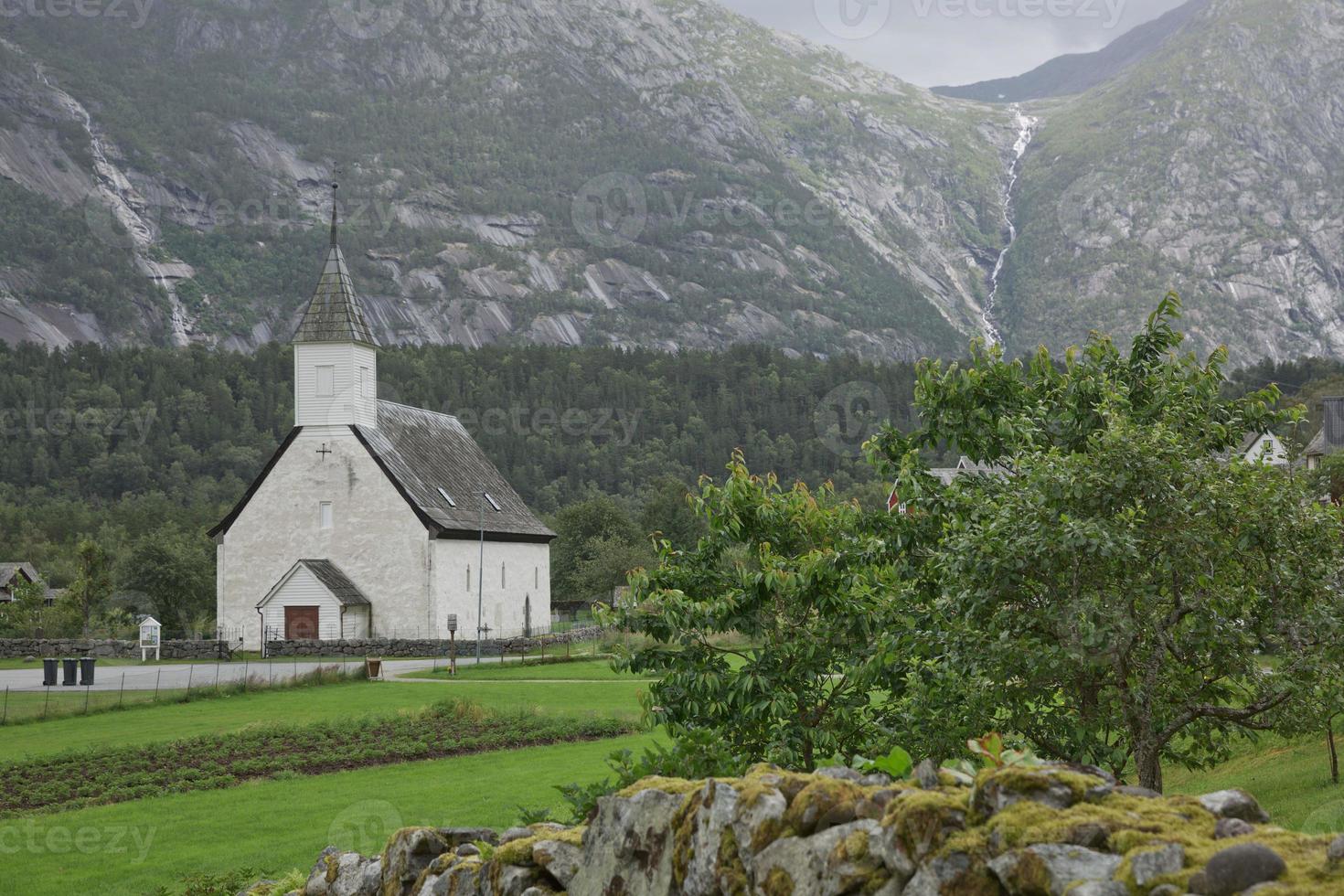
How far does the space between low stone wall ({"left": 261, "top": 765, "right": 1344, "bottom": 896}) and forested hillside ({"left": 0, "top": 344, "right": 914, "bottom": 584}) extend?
129296mm

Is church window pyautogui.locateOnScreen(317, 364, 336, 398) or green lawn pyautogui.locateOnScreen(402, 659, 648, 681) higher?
church window pyautogui.locateOnScreen(317, 364, 336, 398)

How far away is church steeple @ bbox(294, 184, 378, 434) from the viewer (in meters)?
65.8

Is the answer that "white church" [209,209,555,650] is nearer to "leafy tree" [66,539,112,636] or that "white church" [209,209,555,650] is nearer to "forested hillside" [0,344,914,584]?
"leafy tree" [66,539,112,636]

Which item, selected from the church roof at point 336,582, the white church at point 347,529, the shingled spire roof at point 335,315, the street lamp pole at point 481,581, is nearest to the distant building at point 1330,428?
the street lamp pole at point 481,581

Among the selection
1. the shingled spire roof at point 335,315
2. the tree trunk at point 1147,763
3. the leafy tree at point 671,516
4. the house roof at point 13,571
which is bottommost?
the tree trunk at point 1147,763

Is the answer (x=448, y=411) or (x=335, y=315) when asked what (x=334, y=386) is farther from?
(x=448, y=411)

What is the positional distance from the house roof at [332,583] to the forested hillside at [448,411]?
70.0 m

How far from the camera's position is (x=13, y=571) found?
342 feet

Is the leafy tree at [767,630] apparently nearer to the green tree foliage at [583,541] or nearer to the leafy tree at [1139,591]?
the leafy tree at [1139,591]

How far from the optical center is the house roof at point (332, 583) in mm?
62625

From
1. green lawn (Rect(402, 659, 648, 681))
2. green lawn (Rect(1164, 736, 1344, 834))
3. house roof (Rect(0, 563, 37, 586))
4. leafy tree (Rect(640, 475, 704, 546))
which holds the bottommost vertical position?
green lawn (Rect(402, 659, 648, 681))

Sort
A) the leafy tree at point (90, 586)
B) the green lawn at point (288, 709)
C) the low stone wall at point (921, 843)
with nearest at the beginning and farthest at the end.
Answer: the low stone wall at point (921, 843) < the green lawn at point (288, 709) < the leafy tree at point (90, 586)

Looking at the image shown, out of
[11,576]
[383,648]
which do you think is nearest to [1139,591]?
[383,648]

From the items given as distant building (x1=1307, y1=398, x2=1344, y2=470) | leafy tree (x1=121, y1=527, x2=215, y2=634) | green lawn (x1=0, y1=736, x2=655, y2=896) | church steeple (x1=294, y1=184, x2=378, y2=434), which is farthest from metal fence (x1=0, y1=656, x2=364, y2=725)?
distant building (x1=1307, y1=398, x2=1344, y2=470)
